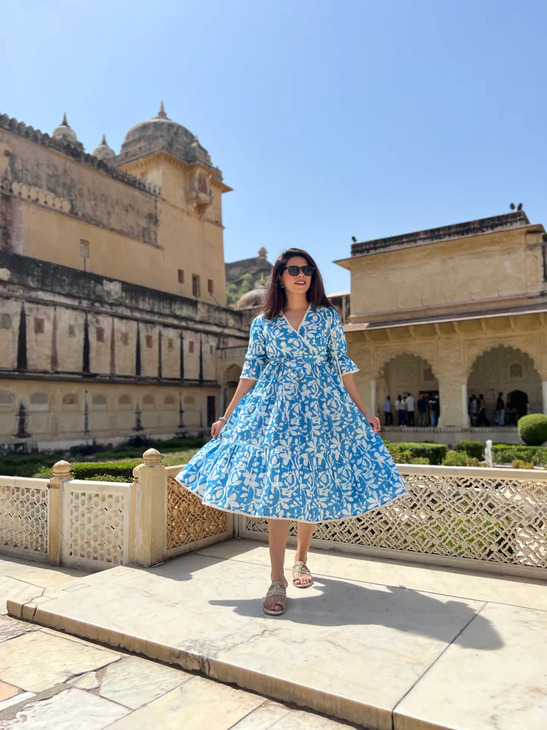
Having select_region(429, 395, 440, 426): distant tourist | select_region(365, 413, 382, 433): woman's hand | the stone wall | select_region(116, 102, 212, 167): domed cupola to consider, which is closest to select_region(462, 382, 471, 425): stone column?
select_region(429, 395, 440, 426): distant tourist

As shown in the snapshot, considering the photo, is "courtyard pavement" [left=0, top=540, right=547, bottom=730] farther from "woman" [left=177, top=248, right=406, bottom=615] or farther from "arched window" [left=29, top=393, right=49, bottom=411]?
"arched window" [left=29, top=393, right=49, bottom=411]

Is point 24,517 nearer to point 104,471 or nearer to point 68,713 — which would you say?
point 68,713

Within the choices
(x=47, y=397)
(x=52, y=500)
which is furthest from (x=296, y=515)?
(x=47, y=397)

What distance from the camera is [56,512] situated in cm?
462

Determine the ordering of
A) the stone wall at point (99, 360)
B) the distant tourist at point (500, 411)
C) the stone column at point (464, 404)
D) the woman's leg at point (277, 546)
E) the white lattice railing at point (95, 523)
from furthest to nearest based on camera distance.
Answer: the distant tourist at point (500, 411), the stone column at point (464, 404), the stone wall at point (99, 360), the white lattice railing at point (95, 523), the woman's leg at point (277, 546)

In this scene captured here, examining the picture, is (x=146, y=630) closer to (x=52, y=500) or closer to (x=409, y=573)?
(x=409, y=573)

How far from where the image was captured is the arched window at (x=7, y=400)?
14.0 m

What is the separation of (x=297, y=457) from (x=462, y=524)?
1.63 m

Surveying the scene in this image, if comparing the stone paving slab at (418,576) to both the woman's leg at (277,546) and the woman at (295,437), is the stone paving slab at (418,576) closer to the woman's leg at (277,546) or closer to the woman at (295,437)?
the woman at (295,437)

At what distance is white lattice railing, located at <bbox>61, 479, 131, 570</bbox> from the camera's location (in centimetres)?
412

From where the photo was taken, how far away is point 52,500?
4629 mm

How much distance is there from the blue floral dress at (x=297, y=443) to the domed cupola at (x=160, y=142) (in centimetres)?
2272

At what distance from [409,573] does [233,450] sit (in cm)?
154

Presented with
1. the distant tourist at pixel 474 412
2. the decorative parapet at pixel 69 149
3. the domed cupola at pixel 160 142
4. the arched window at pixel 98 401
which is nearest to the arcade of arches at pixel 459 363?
the distant tourist at pixel 474 412
